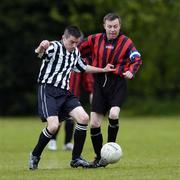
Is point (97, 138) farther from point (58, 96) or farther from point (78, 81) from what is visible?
point (78, 81)

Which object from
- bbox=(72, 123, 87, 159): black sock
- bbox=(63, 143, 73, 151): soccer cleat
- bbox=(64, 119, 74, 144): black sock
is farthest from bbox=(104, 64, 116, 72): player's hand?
bbox=(64, 119, 74, 144): black sock

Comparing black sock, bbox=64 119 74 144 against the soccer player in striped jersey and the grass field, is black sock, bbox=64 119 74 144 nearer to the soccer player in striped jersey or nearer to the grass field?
the grass field

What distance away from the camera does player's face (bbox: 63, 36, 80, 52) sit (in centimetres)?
1048

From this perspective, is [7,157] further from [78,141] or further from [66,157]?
[78,141]

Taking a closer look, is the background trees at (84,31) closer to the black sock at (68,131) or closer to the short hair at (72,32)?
the black sock at (68,131)

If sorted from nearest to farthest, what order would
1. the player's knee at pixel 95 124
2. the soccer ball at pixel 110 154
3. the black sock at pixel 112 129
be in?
1. the soccer ball at pixel 110 154
2. the black sock at pixel 112 129
3. the player's knee at pixel 95 124

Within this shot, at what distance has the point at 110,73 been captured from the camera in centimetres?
1102

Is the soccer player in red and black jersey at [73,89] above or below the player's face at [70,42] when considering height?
below

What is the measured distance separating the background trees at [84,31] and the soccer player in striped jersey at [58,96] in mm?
26945

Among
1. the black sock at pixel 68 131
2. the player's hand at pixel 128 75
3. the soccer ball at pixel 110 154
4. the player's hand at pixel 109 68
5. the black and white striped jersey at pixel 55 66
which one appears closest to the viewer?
the soccer ball at pixel 110 154

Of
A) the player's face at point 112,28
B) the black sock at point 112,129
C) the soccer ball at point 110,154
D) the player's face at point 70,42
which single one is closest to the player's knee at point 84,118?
the soccer ball at point 110,154

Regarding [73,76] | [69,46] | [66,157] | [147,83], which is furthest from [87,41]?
[147,83]

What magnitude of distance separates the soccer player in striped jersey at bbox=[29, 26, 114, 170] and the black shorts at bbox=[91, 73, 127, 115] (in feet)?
2.21

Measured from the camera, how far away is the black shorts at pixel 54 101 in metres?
10.4
